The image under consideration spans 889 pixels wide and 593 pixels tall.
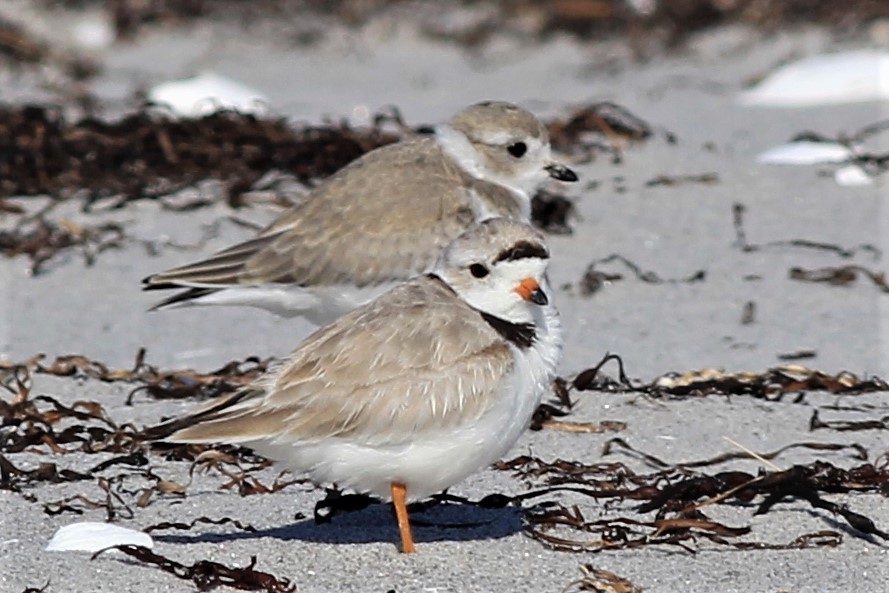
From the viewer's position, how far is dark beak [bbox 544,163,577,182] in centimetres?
509

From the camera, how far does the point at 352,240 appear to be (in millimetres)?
4789

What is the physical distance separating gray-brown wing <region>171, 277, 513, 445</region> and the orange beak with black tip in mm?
107

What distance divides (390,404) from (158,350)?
2006 millimetres

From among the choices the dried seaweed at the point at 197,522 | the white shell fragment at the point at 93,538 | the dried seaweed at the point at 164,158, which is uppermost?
the white shell fragment at the point at 93,538

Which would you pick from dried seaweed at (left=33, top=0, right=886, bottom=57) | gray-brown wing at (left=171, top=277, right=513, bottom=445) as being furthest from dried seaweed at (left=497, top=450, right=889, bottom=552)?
dried seaweed at (left=33, top=0, right=886, bottom=57)

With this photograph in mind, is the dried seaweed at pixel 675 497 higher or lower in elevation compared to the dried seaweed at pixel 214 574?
lower

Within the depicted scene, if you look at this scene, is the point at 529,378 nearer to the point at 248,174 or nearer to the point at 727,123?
the point at 248,174

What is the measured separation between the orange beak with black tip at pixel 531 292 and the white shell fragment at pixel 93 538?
3.09 ft

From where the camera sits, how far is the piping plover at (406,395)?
3.30 meters

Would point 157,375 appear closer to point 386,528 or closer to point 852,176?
point 386,528

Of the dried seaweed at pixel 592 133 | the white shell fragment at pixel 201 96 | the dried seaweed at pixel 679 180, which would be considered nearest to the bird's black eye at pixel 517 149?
the dried seaweed at pixel 679 180

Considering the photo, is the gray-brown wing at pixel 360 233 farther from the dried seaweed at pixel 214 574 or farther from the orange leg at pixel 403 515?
the dried seaweed at pixel 214 574

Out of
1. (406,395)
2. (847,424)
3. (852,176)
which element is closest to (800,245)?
(852,176)

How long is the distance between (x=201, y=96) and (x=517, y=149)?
319 centimetres
